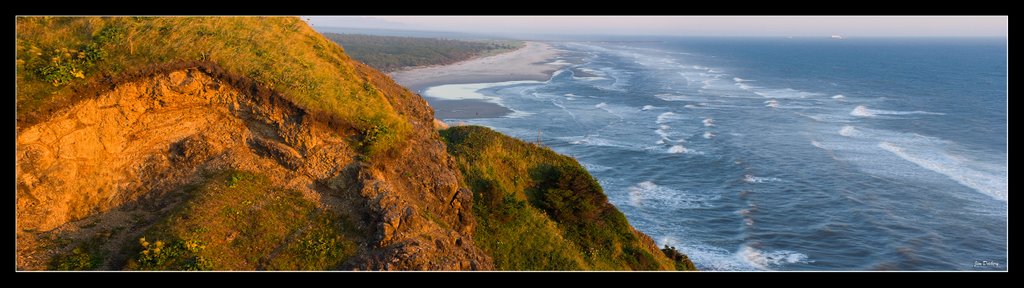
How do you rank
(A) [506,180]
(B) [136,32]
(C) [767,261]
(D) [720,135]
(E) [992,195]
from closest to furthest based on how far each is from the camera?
(B) [136,32] < (A) [506,180] < (C) [767,261] < (E) [992,195] < (D) [720,135]

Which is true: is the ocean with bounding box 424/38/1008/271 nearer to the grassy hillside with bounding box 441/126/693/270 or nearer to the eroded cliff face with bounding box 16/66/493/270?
the grassy hillside with bounding box 441/126/693/270

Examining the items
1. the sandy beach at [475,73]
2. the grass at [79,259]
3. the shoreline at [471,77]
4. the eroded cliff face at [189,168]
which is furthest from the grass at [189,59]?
the sandy beach at [475,73]

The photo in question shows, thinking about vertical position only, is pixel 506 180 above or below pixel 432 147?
below

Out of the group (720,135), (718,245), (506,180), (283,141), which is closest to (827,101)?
(720,135)

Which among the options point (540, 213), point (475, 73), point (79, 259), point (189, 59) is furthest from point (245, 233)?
point (475, 73)

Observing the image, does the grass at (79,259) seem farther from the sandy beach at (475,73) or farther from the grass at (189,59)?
the sandy beach at (475,73)

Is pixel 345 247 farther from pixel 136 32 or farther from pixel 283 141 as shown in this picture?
pixel 136 32
